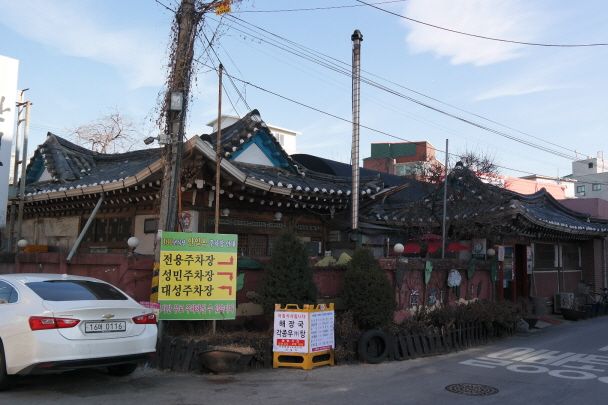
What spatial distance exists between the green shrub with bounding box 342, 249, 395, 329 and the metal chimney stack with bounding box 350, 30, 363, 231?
2340 millimetres

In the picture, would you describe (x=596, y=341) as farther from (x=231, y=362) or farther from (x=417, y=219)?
(x=231, y=362)

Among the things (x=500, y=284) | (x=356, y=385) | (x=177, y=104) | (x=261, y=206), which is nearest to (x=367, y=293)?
(x=356, y=385)

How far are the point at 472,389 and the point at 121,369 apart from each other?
4.89 m

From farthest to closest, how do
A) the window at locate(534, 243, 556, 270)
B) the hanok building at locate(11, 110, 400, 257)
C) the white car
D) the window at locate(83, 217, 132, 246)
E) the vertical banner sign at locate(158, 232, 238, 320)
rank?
the window at locate(534, 243, 556, 270) → the window at locate(83, 217, 132, 246) → the hanok building at locate(11, 110, 400, 257) → the vertical banner sign at locate(158, 232, 238, 320) → the white car

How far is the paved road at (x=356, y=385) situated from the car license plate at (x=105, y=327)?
784mm

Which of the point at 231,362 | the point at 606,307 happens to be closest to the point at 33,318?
the point at 231,362

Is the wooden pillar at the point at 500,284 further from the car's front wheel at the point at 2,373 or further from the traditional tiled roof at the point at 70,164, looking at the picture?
the car's front wheel at the point at 2,373

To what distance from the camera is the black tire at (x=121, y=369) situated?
764cm

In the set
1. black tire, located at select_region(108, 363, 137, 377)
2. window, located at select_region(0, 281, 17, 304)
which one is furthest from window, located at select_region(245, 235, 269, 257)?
window, located at select_region(0, 281, 17, 304)

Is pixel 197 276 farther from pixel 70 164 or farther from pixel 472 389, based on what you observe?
pixel 70 164

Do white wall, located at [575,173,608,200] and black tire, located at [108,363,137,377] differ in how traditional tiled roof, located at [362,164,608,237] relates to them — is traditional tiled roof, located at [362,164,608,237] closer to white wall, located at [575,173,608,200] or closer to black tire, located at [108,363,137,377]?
black tire, located at [108,363,137,377]

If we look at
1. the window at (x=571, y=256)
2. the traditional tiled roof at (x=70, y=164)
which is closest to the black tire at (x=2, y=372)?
the traditional tiled roof at (x=70, y=164)

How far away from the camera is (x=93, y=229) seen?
14.3m

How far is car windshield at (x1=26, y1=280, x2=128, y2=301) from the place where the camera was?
6820 millimetres
